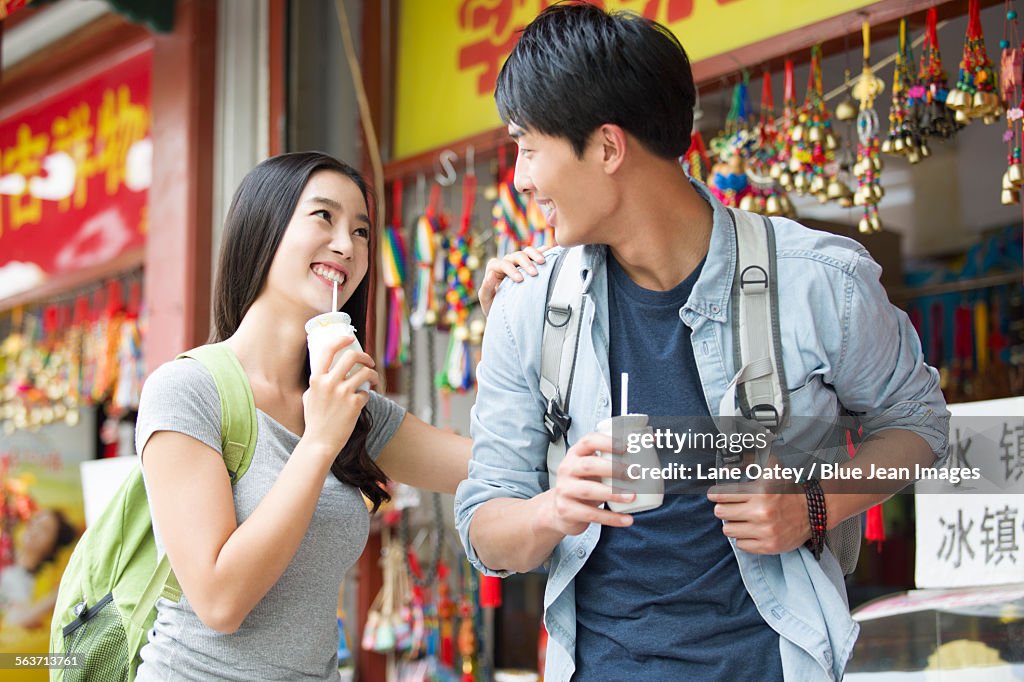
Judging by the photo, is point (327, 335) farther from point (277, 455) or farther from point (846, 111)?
point (846, 111)

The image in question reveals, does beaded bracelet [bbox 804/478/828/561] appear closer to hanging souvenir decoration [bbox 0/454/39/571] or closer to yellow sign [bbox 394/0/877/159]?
yellow sign [bbox 394/0/877/159]

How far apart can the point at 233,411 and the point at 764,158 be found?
163 centimetres

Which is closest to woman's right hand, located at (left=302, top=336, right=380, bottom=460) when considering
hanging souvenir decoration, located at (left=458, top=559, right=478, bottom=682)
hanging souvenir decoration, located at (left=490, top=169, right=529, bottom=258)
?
hanging souvenir decoration, located at (left=490, top=169, right=529, bottom=258)

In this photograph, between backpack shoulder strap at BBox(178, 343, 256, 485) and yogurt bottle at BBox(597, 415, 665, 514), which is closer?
yogurt bottle at BBox(597, 415, 665, 514)

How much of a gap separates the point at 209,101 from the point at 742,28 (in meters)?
1.95

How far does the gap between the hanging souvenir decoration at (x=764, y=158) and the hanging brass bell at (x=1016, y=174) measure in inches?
24.3

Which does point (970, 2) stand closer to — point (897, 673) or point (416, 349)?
point (897, 673)

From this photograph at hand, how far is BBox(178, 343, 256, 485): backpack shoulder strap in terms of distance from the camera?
1.64 meters

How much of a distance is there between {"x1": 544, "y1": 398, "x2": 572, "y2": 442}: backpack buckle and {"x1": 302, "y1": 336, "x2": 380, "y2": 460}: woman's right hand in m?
0.32

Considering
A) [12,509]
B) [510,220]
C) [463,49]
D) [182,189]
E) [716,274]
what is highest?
[463,49]

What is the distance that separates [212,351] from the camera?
1.73m

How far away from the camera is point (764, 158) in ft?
8.94

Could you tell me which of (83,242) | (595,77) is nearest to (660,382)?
(595,77)

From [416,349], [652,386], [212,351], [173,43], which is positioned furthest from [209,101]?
[652,386]
